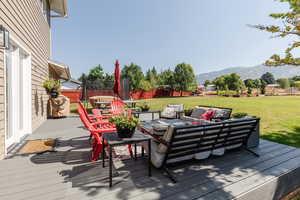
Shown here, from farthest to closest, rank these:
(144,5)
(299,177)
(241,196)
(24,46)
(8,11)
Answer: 1. (144,5)
2. (24,46)
3. (8,11)
4. (299,177)
5. (241,196)

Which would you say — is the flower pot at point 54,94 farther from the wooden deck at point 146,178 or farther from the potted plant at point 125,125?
the potted plant at point 125,125

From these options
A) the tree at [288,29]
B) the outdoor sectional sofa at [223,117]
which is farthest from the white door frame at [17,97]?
the tree at [288,29]

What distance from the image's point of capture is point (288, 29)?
3.14 meters

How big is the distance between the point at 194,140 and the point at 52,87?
6.85 metres

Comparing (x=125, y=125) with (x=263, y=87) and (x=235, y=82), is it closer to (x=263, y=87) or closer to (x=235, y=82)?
(x=235, y=82)

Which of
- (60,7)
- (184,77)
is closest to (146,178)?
(60,7)

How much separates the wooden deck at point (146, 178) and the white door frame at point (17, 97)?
1252mm

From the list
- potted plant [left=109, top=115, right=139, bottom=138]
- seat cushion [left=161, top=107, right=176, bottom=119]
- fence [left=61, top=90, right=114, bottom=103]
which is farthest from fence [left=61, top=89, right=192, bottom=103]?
potted plant [left=109, top=115, right=139, bottom=138]

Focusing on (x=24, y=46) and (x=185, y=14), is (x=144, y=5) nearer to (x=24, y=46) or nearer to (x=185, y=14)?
(x=185, y=14)

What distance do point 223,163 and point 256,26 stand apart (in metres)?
2.97

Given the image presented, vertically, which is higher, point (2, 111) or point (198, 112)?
point (2, 111)

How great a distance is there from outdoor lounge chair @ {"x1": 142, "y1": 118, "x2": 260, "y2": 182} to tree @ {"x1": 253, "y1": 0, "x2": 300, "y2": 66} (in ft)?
4.94

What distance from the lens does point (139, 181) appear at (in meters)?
2.24

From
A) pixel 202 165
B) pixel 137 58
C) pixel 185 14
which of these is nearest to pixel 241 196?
pixel 202 165
